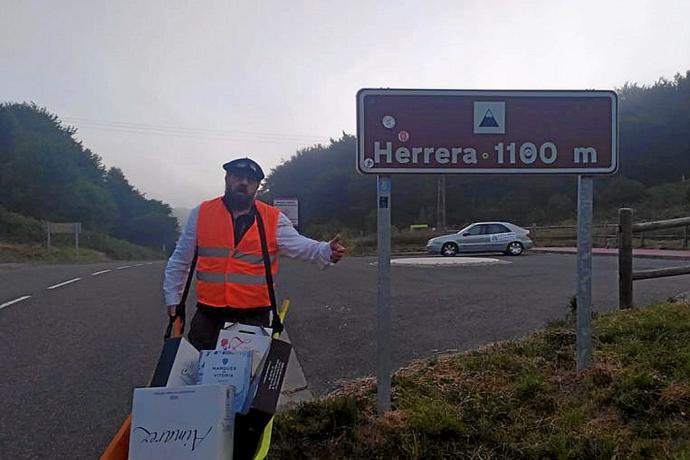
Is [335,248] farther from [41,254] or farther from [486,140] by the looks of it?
[41,254]

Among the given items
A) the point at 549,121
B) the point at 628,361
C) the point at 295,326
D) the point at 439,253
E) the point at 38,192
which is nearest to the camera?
the point at 549,121

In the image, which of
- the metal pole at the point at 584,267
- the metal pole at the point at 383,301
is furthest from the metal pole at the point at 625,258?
the metal pole at the point at 383,301

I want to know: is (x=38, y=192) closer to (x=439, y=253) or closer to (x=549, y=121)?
(x=439, y=253)

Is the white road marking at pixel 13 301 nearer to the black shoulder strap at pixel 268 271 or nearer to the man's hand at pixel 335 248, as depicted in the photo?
the black shoulder strap at pixel 268 271

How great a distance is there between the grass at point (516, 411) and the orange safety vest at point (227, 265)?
815mm

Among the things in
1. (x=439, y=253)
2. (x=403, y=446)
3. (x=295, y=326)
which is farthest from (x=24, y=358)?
(x=439, y=253)

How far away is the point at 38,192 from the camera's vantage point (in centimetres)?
5894

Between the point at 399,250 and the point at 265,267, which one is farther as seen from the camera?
the point at 399,250

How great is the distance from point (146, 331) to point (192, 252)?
4.61 meters

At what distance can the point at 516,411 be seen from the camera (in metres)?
3.68

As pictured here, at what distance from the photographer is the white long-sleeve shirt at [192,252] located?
144 inches

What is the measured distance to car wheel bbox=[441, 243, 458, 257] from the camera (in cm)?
2600

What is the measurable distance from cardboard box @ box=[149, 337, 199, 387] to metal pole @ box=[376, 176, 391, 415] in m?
1.13

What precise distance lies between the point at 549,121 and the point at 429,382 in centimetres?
184
